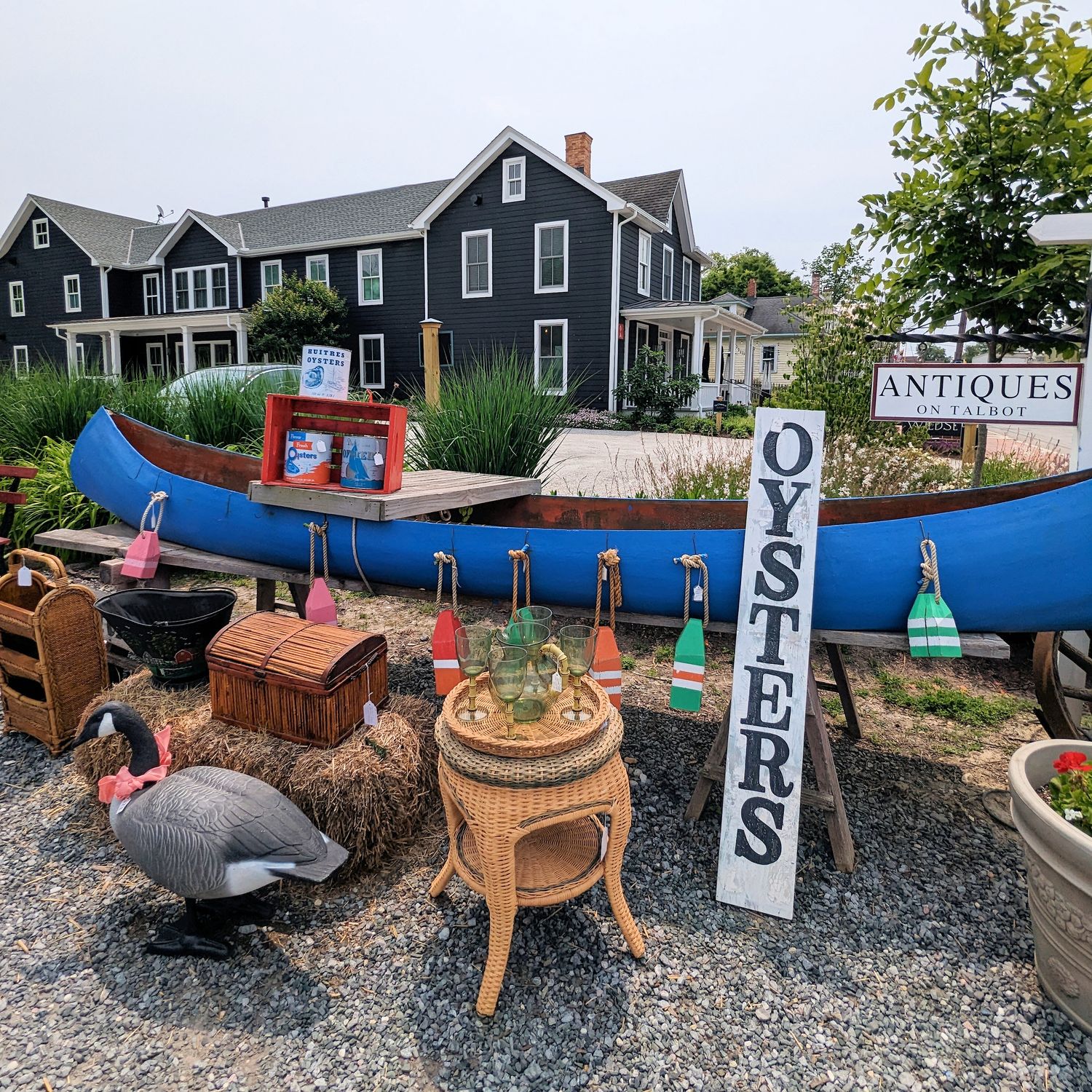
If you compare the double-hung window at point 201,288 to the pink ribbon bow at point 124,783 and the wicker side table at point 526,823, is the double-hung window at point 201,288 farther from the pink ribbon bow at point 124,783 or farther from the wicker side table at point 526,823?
the wicker side table at point 526,823

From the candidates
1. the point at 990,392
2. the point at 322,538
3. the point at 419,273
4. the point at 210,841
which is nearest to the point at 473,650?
the point at 210,841

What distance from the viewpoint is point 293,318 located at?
18.6m

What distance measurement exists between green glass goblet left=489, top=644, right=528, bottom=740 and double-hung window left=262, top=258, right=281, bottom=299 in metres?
21.4

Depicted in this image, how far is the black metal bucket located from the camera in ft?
9.79

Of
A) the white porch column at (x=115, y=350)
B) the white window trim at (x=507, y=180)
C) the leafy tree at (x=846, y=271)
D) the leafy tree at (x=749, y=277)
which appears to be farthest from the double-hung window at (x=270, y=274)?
the leafy tree at (x=749, y=277)

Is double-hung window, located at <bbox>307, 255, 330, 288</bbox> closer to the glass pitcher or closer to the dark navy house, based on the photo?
the dark navy house

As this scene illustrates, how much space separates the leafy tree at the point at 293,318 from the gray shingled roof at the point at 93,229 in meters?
8.25

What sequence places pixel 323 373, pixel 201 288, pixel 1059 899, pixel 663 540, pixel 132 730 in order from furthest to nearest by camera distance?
1. pixel 201 288
2. pixel 323 373
3. pixel 663 540
4. pixel 132 730
5. pixel 1059 899

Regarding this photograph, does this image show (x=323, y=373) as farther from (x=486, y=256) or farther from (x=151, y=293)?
(x=151, y=293)

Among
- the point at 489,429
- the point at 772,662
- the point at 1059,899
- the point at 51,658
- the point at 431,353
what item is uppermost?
the point at 431,353

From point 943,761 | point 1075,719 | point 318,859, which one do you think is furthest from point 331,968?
point 1075,719

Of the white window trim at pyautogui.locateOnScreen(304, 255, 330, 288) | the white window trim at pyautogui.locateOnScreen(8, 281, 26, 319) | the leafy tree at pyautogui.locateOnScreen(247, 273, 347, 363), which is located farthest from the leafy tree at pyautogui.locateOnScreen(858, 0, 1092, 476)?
the white window trim at pyautogui.locateOnScreen(8, 281, 26, 319)

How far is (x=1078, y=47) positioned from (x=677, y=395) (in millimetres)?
12388

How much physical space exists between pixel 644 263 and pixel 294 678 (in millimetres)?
17503
